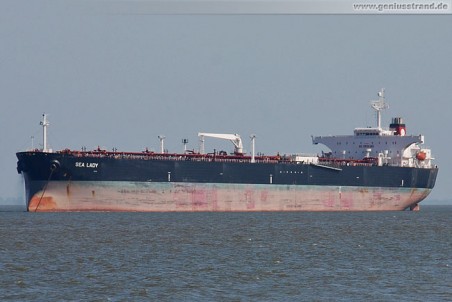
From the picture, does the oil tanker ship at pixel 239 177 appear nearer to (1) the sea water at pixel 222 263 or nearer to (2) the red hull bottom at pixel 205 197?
(2) the red hull bottom at pixel 205 197

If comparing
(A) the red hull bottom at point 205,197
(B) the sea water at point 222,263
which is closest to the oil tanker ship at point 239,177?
(A) the red hull bottom at point 205,197

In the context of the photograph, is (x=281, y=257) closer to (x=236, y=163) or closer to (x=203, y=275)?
(x=203, y=275)

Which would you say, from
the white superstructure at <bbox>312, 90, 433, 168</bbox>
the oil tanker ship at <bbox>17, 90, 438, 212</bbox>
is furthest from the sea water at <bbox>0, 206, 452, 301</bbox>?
the white superstructure at <bbox>312, 90, 433, 168</bbox>

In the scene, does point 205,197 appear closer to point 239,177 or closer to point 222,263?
point 239,177

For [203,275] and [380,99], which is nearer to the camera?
[203,275]

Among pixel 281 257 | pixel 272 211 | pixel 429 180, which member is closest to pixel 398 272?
pixel 281 257

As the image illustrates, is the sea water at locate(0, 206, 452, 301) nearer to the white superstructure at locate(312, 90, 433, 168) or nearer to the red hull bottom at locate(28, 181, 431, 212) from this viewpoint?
the red hull bottom at locate(28, 181, 431, 212)
